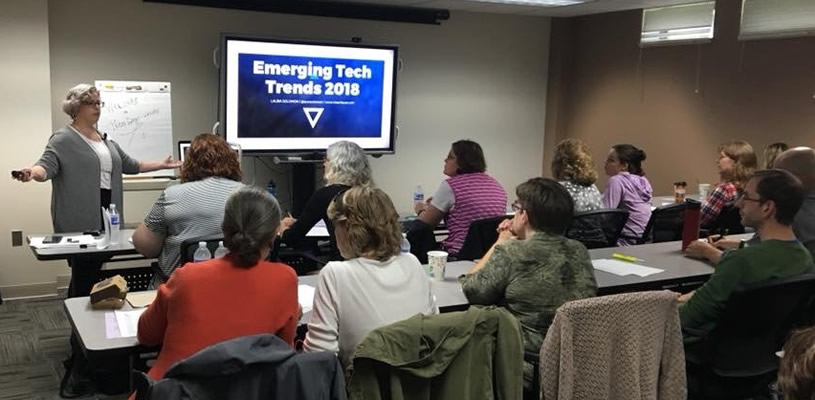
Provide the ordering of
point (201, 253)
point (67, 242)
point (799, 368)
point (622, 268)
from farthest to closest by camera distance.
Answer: point (67, 242) < point (622, 268) < point (201, 253) < point (799, 368)

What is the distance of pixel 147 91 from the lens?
5.46m

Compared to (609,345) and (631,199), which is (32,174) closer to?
(609,345)

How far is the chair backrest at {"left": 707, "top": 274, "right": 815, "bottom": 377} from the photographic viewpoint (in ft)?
7.64

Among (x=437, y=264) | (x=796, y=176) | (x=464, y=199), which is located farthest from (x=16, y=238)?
(x=796, y=176)

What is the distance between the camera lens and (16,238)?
4.92 metres

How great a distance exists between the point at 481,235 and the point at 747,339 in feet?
4.85

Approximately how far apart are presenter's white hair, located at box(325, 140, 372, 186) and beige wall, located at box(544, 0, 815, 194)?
3656 mm

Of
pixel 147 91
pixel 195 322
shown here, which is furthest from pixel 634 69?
pixel 195 322

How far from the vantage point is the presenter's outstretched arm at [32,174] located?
371 centimetres

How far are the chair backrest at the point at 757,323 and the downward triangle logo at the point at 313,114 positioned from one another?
4.17 metres

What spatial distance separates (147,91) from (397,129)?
229cm

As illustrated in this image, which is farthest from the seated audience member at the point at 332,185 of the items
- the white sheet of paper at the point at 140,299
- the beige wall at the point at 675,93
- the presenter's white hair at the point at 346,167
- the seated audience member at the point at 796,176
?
the beige wall at the point at 675,93

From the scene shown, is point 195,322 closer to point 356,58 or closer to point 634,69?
point 356,58

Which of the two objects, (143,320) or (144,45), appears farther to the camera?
(144,45)
